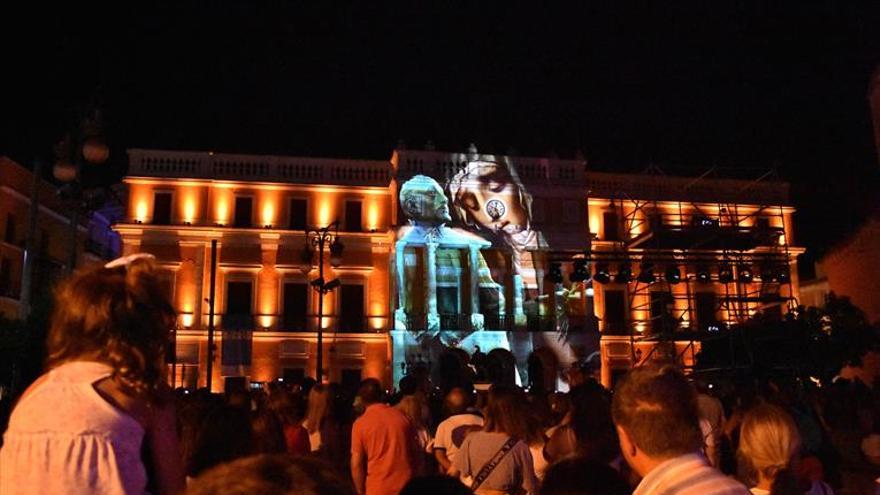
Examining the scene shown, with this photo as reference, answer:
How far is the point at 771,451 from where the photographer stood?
3.37 metres

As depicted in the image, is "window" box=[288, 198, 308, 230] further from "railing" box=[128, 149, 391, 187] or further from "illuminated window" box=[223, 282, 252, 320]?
"illuminated window" box=[223, 282, 252, 320]

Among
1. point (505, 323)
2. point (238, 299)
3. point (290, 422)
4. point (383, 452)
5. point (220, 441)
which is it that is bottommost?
point (383, 452)

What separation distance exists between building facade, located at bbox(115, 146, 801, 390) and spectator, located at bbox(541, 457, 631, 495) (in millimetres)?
27189

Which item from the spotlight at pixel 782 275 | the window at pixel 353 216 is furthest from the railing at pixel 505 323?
the spotlight at pixel 782 275

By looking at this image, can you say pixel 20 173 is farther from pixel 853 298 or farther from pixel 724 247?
pixel 853 298

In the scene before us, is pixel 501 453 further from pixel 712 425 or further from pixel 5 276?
pixel 5 276

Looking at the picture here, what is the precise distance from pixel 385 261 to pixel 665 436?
99.8ft

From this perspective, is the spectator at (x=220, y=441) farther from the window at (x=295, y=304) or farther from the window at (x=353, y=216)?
the window at (x=353, y=216)

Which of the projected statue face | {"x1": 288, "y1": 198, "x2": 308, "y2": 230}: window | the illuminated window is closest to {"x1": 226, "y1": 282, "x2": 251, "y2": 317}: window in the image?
the illuminated window

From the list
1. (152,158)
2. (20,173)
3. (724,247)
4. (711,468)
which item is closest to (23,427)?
(711,468)

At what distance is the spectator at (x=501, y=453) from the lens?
4.91 metres

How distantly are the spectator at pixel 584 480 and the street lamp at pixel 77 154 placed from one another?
7.69 meters

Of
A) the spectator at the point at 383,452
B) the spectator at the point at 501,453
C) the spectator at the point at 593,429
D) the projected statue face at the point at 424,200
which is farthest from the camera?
the projected statue face at the point at 424,200

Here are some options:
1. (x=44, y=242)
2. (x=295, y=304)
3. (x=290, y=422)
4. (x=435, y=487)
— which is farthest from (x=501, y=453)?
(x=44, y=242)
